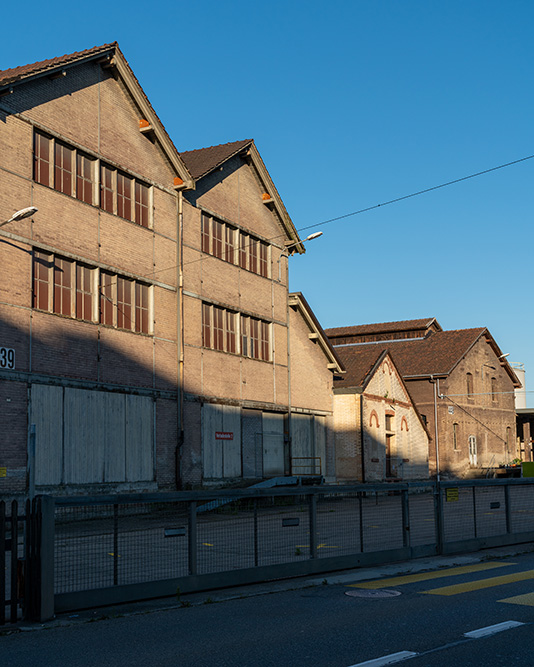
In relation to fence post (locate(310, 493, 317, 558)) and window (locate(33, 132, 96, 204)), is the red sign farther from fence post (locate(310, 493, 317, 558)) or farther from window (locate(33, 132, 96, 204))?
fence post (locate(310, 493, 317, 558))

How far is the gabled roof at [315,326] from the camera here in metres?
35.0

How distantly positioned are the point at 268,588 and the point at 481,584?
3.15 m

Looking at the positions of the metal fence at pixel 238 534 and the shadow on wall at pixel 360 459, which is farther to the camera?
the shadow on wall at pixel 360 459

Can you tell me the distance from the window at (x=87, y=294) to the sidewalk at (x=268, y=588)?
44.1 feet

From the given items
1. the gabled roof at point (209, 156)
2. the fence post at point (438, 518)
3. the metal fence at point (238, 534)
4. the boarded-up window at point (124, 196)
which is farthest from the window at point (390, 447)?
the fence post at point (438, 518)

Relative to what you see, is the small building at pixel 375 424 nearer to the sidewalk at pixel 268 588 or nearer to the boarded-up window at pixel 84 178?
the boarded-up window at pixel 84 178

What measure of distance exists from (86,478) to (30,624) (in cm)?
1493

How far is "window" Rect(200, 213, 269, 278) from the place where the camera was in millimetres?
30250

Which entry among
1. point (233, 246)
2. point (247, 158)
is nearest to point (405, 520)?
point (233, 246)

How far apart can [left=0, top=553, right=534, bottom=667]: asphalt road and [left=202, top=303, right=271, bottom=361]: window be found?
19012 millimetres

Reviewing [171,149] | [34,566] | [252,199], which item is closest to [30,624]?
[34,566]

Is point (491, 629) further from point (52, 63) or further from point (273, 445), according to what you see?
point (273, 445)

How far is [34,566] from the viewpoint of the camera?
8.88 m

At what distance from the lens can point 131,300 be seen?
26.0 m
